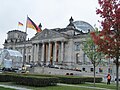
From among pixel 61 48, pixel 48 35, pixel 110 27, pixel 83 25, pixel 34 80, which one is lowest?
pixel 34 80

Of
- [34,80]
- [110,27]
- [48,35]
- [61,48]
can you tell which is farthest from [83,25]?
[110,27]

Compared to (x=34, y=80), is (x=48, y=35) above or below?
above

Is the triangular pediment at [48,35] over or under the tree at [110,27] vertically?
over

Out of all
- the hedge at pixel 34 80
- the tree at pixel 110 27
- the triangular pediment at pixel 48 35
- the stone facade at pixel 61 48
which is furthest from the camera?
the triangular pediment at pixel 48 35

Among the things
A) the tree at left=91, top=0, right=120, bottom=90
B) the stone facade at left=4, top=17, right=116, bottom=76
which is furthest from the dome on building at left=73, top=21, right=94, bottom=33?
the tree at left=91, top=0, right=120, bottom=90

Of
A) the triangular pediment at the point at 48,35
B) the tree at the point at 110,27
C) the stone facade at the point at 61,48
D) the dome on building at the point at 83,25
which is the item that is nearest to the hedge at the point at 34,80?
the tree at the point at 110,27

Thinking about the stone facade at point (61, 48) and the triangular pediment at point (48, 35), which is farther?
the triangular pediment at point (48, 35)

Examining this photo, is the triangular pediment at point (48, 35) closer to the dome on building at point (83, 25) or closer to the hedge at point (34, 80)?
the dome on building at point (83, 25)

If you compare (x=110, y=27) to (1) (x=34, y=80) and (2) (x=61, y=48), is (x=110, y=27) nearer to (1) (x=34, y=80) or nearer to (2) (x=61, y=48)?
(1) (x=34, y=80)

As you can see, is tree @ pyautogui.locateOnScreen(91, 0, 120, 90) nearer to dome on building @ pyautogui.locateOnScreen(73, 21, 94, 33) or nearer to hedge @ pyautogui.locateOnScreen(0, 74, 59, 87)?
hedge @ pyautogui.locateOnScreen(0, 74, 59, 87)

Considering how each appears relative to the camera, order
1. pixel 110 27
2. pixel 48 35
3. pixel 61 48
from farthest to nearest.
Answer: pixel 48 35
pixel 61 48
pixel 110 27

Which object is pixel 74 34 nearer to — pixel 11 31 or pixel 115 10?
pixel 11 31

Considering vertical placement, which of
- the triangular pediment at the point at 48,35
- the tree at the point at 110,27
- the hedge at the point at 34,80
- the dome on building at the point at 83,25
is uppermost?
the dome on building at the point at 83,25

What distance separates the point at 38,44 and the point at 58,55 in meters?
12.3
